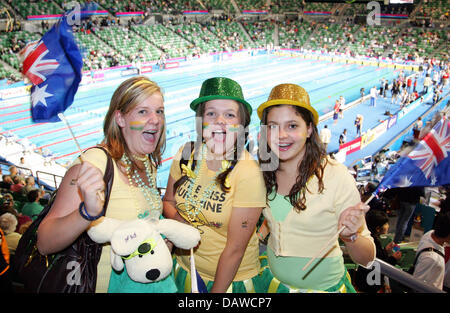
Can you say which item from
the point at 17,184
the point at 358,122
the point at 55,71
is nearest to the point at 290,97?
the point at 55,71

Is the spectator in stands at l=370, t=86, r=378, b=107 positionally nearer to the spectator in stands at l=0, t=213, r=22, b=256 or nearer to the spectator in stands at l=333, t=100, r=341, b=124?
the spectator in stands at l=333, t=100, r=341, b=124

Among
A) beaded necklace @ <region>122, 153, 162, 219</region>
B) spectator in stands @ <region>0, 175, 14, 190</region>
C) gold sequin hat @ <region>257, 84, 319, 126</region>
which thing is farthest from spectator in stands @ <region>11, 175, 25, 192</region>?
gold sequin hat @ <region>257, 84, 319, 126</region>

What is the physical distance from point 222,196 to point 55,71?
133cm

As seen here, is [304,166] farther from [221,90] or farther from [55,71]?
[55,71]

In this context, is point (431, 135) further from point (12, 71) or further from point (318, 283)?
point (12, 71)

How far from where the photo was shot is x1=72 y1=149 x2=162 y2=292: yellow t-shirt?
171 centimetres

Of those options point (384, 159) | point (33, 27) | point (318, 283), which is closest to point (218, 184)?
point (318, 283)

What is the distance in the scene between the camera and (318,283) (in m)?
1.89

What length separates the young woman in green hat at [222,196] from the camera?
182cm

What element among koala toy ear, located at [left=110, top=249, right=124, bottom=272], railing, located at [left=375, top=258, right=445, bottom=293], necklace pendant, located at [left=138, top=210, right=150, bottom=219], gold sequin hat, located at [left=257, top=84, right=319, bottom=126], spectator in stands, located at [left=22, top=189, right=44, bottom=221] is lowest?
spectator in stands, located at [left=22, top=189, right=44, bottom=221]

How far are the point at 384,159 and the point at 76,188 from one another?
378 inches

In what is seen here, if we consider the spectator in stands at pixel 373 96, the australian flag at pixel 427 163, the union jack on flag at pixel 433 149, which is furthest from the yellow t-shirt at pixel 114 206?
the spectator in stands at pixel 373 96

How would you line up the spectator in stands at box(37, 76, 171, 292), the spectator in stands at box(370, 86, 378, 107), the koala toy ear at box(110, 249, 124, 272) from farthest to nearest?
1. the spectator in stands at box(370, 86, 378, 107)
2. the koala toy ear at box(110, 249, 124, 272)
3. the spectator in stands at box(37, 76, 171, 292)

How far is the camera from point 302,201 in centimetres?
185
